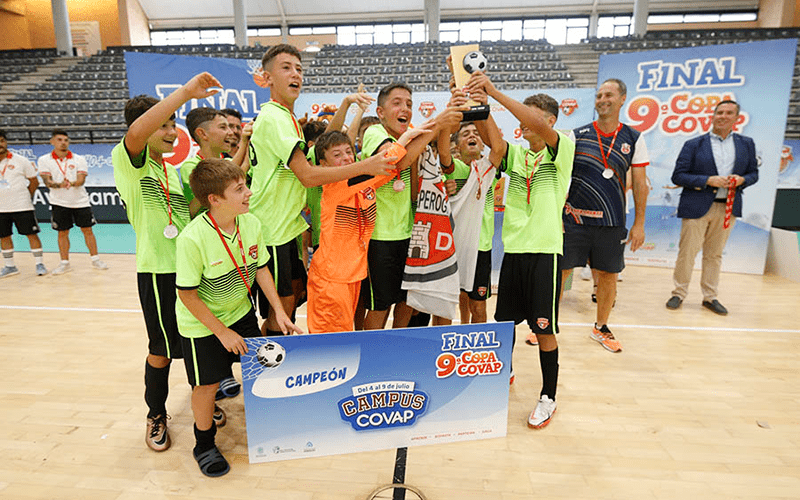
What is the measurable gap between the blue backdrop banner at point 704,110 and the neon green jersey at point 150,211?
218 inches

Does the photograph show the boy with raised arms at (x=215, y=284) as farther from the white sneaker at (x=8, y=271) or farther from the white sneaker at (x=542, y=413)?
the white sneaker at (x=8, y=271)

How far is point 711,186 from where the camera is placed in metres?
3.89

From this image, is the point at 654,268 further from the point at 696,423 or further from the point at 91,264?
the point at 91,264

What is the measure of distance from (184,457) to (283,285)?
89cm

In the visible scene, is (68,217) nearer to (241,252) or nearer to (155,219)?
(155,219)

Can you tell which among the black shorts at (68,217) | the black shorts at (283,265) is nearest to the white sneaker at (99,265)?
the black shorts at (68,217)

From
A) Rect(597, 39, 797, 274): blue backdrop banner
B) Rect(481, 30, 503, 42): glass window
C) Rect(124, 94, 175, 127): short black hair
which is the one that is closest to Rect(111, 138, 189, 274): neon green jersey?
Rect(124, 94, 175, 127): short black hair

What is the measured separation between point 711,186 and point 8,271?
7559 millimetres

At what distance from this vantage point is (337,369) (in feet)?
5.01

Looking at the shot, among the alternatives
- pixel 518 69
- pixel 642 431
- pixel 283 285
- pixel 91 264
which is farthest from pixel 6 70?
pixel 642 431

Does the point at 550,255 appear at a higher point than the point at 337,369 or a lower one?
higher

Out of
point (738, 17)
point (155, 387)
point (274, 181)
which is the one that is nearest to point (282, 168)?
point (274, 181)

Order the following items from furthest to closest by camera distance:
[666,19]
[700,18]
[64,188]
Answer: [666,19]
[700,18]
[64,188]

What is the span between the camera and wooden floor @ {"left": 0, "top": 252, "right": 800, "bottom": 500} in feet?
5.87
